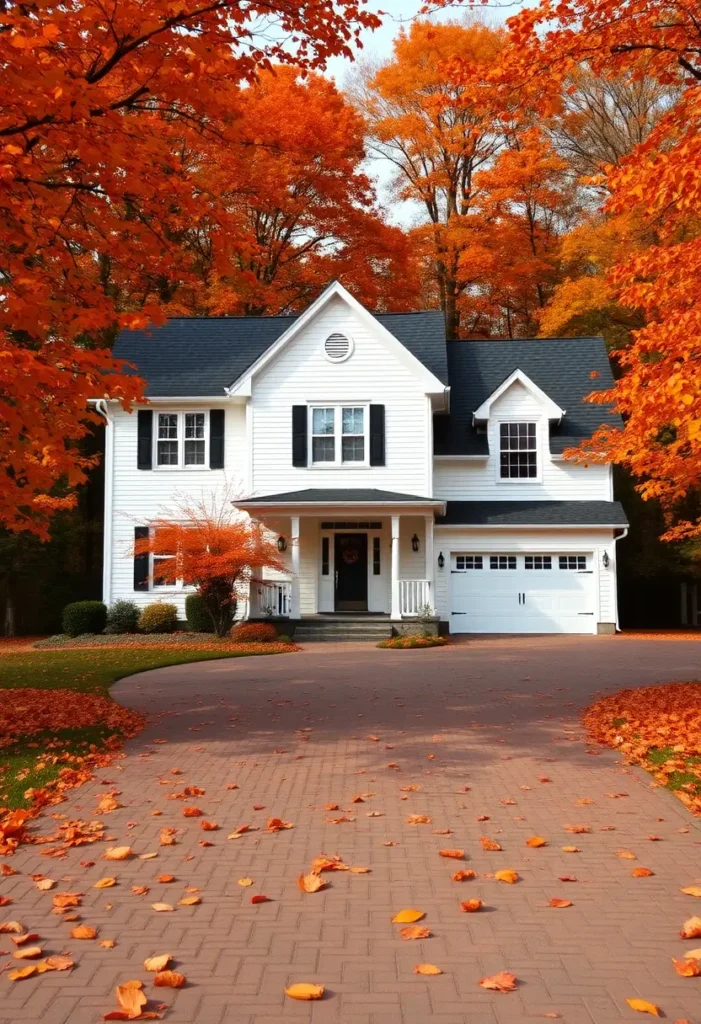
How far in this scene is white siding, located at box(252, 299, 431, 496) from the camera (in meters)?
26.9

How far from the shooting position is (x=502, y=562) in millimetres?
27344

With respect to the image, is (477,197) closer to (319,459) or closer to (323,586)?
(319,459)

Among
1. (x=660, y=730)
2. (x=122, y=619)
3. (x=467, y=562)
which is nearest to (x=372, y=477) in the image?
(x=467, y=562)

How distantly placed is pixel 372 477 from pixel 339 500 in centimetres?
203

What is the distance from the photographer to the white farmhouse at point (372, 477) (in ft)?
88.1

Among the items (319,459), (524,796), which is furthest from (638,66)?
(319,459)

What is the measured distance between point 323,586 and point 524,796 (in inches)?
773

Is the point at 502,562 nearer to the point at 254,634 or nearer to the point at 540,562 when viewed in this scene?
the point at 540,562

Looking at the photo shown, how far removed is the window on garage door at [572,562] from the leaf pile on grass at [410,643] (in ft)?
18.4

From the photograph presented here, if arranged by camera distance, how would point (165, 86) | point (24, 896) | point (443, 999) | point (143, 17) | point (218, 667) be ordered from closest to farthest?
point (443, 999) → point (24, 896) → point (143, 17) → point (165, 86) → point (218, 667)

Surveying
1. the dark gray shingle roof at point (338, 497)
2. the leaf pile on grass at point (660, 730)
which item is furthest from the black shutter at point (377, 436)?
the leaf pile on grass at point (660, 730)

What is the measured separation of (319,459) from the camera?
89.0ft

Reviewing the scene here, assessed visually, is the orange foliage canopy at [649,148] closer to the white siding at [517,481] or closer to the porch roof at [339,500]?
the porch roof at [339,500]

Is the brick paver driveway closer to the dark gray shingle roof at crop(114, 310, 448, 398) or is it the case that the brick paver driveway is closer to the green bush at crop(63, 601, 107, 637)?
the green bush at crop(63, 601, 107, 637)
